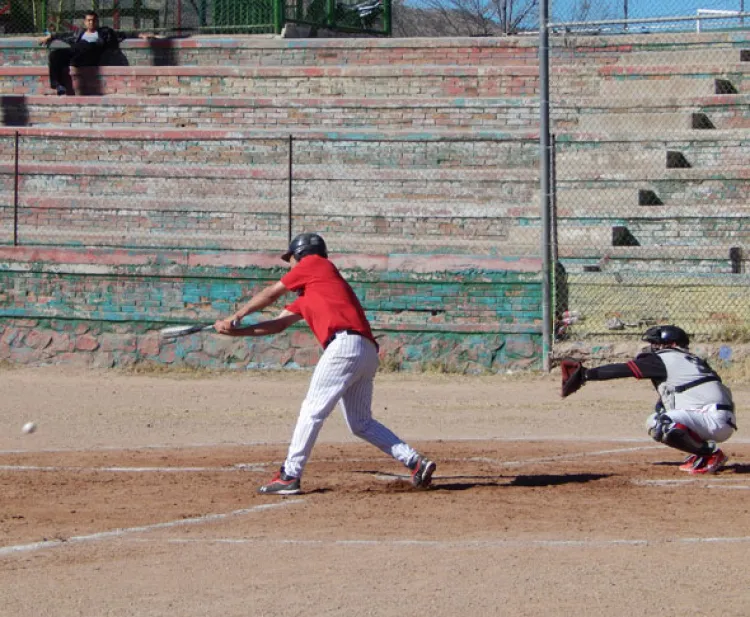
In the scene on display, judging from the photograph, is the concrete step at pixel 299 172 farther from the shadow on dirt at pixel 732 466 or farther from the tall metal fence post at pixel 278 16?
the shadow on dirt at pixel 732 466

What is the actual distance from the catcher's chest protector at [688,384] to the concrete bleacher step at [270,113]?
1131cm

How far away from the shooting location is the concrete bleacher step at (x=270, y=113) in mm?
20469

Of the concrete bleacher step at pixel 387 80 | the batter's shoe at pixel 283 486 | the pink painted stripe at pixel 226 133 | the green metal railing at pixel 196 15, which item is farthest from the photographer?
the green metal railing at pixel 196 15

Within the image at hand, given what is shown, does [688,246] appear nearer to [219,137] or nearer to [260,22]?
[219,137]

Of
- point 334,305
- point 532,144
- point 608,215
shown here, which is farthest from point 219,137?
point 334,305

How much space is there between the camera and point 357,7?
85.3ft

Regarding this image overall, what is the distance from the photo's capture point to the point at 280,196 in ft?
62.8

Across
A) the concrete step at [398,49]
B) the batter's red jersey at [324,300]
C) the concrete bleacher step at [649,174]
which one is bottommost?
the batter's red jersey at [324,300]

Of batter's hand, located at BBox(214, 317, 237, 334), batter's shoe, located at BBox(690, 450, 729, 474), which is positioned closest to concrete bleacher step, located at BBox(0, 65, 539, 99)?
batter's shoe, located at BBox(690, 450, 729, 474)

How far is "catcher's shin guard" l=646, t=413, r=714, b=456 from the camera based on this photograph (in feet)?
29.9

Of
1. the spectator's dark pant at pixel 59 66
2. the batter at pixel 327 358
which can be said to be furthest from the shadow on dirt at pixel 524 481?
the spectator's dark pant at pixel 59 66

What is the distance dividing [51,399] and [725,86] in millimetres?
11920

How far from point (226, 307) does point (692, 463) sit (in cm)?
818

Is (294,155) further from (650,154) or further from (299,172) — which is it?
(650,154)
